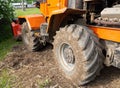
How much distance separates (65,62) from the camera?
5.83 meters

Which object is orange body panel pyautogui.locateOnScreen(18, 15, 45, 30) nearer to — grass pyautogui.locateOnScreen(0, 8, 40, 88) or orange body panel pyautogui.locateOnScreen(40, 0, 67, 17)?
orange body panel pyautogui.locateOnScreen(40, 0, 67, 17)

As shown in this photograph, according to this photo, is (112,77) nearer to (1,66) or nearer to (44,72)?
(44,72)

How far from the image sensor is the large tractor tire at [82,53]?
4.91 meters

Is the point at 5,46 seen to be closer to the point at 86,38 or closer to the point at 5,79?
the point at 5,79

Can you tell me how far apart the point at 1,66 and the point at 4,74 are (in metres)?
0.61

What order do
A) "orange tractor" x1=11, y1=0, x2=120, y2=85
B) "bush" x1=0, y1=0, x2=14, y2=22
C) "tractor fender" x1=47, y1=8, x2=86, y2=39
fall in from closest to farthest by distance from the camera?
"orange tractor" x1=11, y1=0, x2=120, y2=85 < "tractor fender" x1=47, y1=8, x2=86, y2=39 < "bush" x1=0, y1=0, x2=14, y2=22

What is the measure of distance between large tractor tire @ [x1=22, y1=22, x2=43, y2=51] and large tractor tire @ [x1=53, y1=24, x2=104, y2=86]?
2.36 m

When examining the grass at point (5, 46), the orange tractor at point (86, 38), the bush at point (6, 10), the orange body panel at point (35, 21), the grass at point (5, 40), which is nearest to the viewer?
the orange tractor at point (86, 38)

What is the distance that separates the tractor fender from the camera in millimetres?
5309

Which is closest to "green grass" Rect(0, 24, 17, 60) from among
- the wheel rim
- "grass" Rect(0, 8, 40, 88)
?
"grass" Rect(0, 8, 40, 88)

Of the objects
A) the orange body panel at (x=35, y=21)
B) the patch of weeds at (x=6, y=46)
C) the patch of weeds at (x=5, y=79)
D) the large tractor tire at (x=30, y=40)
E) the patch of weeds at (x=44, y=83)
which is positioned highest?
the orange body panel at (x=35, y=21)

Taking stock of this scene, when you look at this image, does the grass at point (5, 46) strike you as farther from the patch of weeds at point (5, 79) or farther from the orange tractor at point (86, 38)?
the orange tractor at point (86, 38)

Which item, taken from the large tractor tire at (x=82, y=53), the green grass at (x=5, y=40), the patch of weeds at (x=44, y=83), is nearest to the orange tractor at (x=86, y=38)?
the large tractor tire at (x=82, y=53)

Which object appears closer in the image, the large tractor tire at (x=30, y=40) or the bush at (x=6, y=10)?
the large tractor tire at (x=30, y=40)
